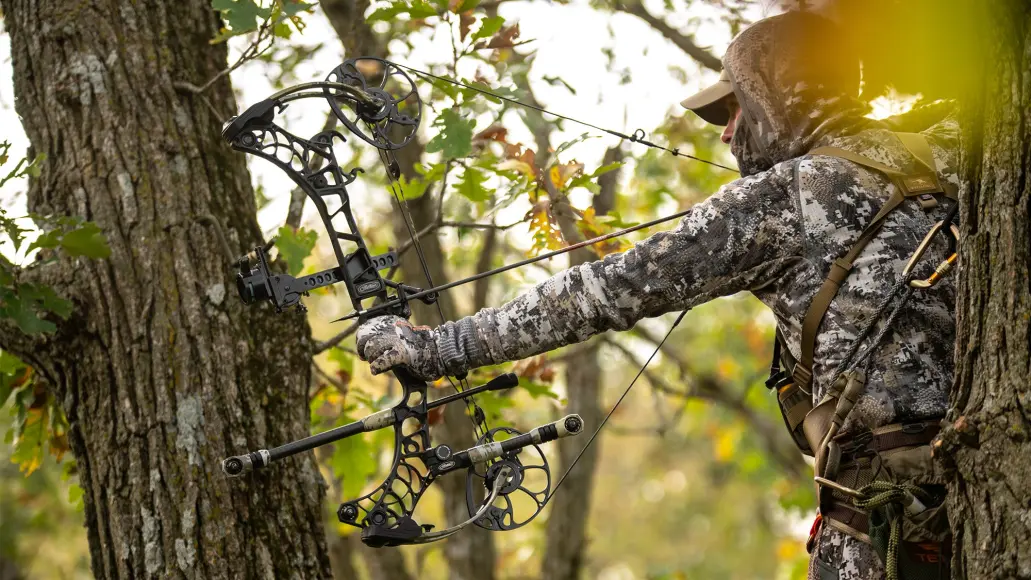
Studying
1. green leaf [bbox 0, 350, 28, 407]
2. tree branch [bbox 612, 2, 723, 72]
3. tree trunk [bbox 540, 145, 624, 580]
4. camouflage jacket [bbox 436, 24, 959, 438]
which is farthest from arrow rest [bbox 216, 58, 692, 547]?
tree trunk [bbox 540, 145, 624, 580]

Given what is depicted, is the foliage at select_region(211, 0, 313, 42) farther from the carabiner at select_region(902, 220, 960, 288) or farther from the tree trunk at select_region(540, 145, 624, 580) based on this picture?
the tree trunk at select_region(540, 145, 624, 580)

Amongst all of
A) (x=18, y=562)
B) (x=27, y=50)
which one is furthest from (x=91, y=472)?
(x=18, y=562)

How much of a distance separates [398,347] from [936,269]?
1.44 metres

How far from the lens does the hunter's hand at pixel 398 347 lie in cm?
272

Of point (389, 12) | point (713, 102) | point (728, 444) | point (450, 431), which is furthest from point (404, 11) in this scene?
point (728, 444)

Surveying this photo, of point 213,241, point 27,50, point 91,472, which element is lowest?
point 91,472

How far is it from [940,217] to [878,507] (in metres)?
0.81

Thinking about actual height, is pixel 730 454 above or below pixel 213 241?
below

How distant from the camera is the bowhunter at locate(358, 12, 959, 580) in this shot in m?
2.62

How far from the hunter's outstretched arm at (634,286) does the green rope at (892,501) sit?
2.07 feet

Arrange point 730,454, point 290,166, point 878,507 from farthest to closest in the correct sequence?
1. point 730,454
2. point 290,166
3. point 878,507

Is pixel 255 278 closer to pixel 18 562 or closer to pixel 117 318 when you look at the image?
pixel 117 318

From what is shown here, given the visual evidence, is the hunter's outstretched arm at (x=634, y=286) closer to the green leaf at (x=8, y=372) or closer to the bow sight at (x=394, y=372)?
the bow sight at (x=394, y=372)

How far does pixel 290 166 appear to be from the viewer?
118 inches
